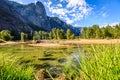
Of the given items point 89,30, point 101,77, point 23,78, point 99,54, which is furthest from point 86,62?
point 89,30

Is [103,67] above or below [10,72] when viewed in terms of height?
above

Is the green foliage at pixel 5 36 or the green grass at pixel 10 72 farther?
the green foliage at pixel 5 36

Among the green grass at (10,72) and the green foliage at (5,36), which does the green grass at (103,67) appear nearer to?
the green grass at (10,72)

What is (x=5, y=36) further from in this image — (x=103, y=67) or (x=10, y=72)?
(x=103, y=67)

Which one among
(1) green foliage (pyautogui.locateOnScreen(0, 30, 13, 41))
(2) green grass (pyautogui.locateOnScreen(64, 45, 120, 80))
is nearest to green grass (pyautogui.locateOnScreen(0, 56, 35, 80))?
(2) green grass (pyautogui.locateOnScreen(64, 45, 120, 80))

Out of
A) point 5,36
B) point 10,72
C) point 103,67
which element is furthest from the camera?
point 5,36

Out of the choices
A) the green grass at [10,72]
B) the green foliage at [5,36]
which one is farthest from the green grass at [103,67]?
the green foliage at [5,36]

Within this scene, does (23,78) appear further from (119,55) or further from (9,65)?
(119,55)

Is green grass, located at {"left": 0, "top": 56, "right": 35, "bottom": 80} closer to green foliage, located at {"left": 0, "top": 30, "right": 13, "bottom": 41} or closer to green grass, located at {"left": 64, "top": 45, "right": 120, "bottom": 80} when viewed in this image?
green grass, located at {"left": 64, "top": 45, "right": 120, "bottom": 80}

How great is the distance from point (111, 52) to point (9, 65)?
2658mm

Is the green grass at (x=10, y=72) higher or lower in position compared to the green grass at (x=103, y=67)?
lower

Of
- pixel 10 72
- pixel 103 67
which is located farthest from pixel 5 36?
pixel 103 67

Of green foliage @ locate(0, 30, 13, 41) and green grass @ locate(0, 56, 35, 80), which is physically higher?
green grass @ locate(0, 56, 35, 80)

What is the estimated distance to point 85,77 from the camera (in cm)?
352
